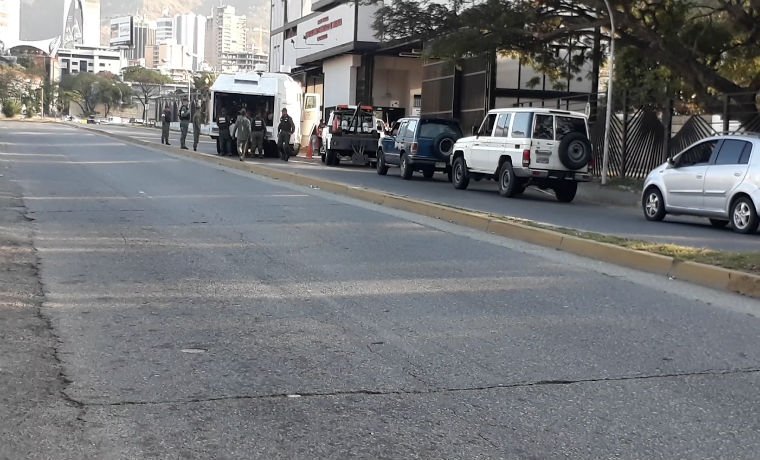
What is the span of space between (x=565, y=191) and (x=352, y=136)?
42.2 ft

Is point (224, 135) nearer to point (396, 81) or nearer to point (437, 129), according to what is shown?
point (437, 129)

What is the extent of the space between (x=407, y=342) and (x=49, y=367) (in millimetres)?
2423

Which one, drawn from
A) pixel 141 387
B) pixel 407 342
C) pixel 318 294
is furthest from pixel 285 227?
pixel 141 387

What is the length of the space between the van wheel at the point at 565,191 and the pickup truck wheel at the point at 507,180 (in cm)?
123

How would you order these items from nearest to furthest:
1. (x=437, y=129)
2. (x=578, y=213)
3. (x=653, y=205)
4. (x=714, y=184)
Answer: (x=714, y=184) → (x=653, y=205) → (x=578, y=213) → (x=437, y=129)

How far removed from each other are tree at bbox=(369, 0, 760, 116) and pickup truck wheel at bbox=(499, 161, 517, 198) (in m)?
5.33

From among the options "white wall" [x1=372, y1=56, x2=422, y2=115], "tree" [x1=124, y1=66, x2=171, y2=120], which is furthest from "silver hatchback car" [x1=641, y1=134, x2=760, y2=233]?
"tree" [x1=124, y1=66, x2=171, y2=120]

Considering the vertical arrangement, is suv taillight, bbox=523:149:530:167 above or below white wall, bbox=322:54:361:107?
below

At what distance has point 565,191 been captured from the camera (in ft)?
68.7

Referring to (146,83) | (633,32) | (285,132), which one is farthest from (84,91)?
(633,32)

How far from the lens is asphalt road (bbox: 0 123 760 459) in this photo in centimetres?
443

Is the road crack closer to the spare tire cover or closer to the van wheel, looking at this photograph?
the spare tire cover

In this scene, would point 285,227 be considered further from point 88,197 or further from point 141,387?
point 141,387

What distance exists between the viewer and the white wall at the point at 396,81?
47.5 metres
